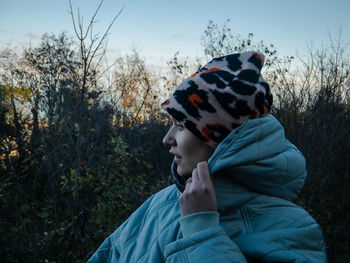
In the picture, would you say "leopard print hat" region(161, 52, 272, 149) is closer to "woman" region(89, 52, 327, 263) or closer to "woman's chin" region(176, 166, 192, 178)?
"woman" region(89, 52, 327, 263)

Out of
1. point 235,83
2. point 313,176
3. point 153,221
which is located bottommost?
point 313,176

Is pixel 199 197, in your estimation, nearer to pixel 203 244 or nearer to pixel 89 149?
pixel 203 244

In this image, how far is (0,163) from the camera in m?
7.25

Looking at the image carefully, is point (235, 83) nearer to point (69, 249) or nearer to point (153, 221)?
point (153, 221)

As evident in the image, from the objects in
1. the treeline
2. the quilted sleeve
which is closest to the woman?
the quilted sleeve

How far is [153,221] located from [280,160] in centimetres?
67

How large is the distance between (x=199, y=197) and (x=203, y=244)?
0.51 feet

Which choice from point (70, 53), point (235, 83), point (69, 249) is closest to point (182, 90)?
point (235, 83)

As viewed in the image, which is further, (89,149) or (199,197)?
(89,149)

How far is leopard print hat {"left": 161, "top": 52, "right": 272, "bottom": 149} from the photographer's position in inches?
49.5

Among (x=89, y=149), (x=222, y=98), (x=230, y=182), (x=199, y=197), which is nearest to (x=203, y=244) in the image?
(x=199, y=197)

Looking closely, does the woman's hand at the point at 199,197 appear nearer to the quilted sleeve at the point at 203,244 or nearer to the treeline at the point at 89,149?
the quilted sleeve at the point at 203,244

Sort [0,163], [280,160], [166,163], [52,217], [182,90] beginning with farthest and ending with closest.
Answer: [166,163], [0,163], [52,217], [182,90], [280,160]

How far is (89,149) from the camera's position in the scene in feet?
13.5
